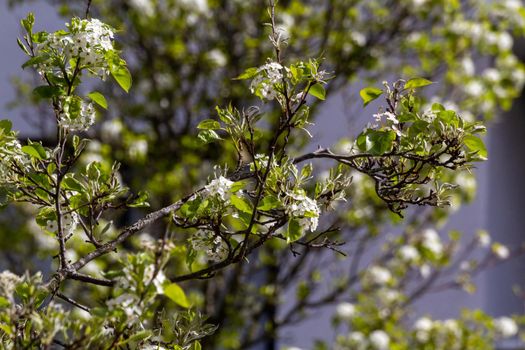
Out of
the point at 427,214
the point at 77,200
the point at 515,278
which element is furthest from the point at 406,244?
the point at 77,200

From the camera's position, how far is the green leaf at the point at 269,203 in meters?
1.25

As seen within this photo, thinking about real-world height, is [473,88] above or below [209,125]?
above

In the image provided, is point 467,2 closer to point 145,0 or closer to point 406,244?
point 406,244

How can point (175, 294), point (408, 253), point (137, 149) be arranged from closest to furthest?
point (175, 294), point (137, 149), point (408, 253)

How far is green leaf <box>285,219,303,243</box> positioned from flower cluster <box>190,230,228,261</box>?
14 centimetres

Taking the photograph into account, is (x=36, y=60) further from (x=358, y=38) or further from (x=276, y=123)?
(x=358, y=38)

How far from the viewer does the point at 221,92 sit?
161 inches

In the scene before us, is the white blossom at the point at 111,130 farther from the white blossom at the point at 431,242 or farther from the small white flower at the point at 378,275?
the white blossom at the point at 431,242

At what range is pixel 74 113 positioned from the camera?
126 cm

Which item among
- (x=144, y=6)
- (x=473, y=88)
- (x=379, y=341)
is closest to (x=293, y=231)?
(x=144, y=6)

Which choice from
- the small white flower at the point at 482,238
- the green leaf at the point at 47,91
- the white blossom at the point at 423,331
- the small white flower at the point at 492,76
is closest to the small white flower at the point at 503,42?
the small white flower at the point at 492,76

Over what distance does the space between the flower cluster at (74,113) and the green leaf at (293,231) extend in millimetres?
329

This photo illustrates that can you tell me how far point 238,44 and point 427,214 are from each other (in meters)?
1.35

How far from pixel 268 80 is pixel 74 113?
0.93ft
